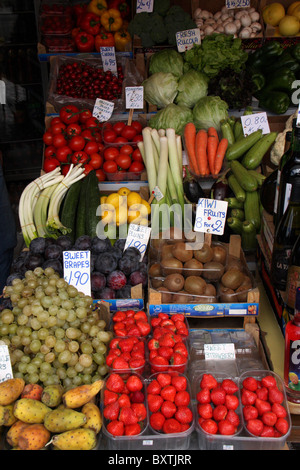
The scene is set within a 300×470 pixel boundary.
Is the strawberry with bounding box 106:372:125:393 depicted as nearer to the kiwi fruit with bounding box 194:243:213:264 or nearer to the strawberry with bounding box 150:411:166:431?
the strawberry with bounding box 150:411:166:431

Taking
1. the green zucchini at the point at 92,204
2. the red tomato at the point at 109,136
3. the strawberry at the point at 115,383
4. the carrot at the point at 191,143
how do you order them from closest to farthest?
the strawberry at the point at 115,383 → the green zucchini at the point at 92,204 → the carrot at the point at 191,143 → the red tomato at the point at 109,136

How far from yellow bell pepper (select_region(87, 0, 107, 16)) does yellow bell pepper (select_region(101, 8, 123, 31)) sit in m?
0.05

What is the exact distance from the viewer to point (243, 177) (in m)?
2.75

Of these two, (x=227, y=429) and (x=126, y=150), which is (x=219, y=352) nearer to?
(x=227, y=429)

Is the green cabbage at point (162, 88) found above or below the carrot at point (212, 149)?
above

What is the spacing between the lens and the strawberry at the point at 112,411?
141 cm

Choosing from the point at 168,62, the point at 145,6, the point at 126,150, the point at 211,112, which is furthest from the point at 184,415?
the point at 145,6

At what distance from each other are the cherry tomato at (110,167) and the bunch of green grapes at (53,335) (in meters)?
1.55

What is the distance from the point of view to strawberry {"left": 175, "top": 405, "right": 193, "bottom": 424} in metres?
1.41

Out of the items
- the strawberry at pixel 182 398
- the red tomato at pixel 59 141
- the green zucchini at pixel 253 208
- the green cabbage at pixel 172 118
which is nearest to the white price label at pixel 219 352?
the strawberry at pixel 182 398

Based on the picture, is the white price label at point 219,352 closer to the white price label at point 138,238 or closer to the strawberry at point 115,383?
the strawberry at point 115,383

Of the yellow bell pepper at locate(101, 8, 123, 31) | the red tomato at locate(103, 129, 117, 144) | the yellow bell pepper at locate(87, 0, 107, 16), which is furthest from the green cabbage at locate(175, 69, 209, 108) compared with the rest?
the yellow bell pepper at locate(87, 0, 107, 16)

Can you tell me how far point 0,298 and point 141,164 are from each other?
1.59m

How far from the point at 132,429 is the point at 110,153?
2291 mm
